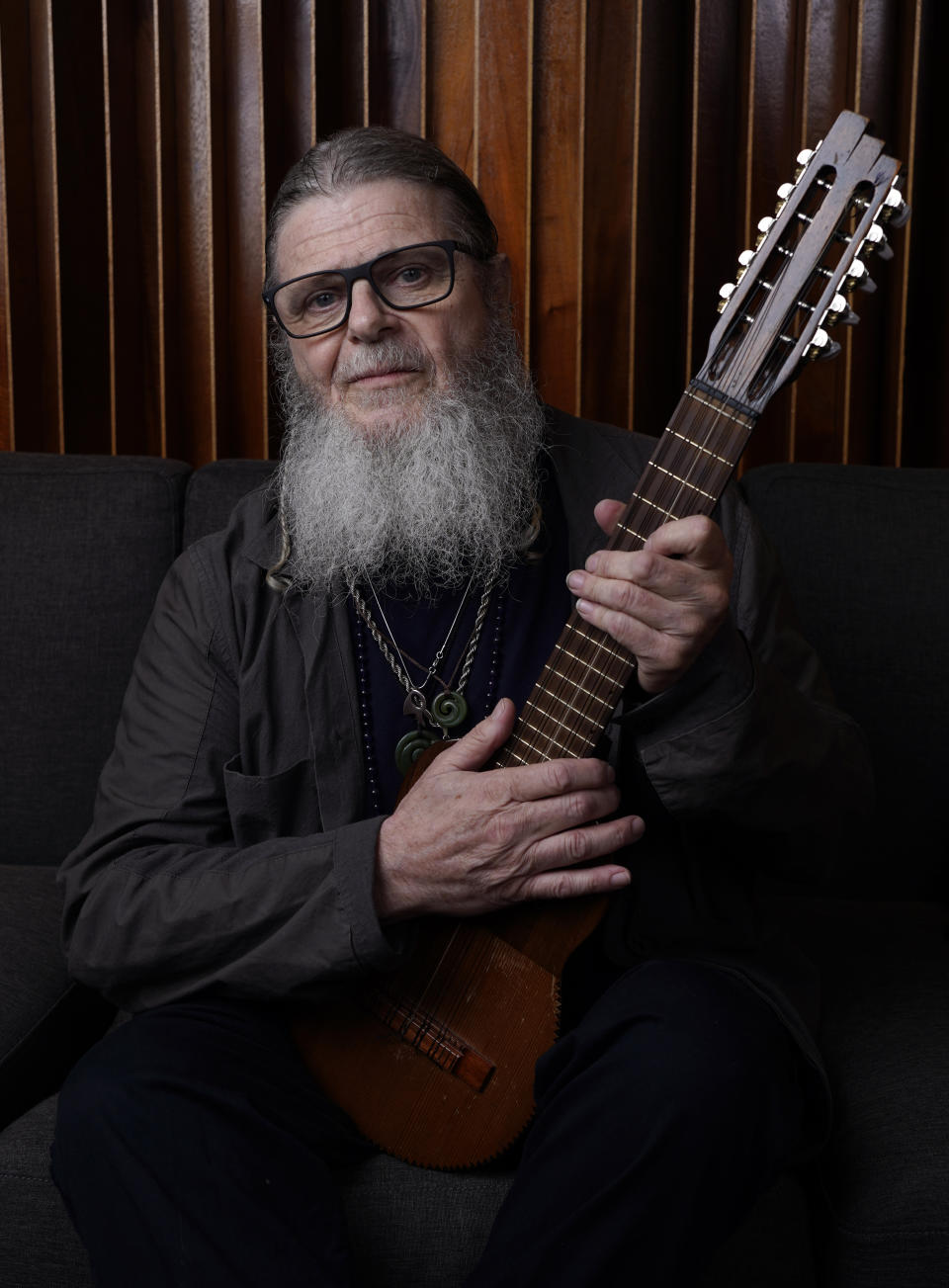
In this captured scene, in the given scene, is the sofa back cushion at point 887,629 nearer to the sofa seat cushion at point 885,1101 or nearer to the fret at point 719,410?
the sofa seat cushion at point 885,1101

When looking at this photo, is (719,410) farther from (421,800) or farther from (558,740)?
(421,800)

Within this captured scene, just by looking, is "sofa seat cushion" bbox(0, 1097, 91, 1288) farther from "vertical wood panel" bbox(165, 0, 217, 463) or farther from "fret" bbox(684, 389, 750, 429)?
"vertical wood panel" bbox(165, 0, 217, 463)

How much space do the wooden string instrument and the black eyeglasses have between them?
45 centimetres

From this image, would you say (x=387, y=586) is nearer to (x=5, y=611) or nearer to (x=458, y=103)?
(x=5, y=611)

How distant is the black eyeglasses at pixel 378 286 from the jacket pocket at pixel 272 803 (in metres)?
0.58

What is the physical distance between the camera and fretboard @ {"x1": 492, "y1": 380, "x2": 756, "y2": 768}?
126 cm

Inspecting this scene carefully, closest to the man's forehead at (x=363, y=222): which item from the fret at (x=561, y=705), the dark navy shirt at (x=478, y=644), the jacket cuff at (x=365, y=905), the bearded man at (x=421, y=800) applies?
the bearded man at (x=421, y=800)

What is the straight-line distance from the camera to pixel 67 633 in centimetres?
192

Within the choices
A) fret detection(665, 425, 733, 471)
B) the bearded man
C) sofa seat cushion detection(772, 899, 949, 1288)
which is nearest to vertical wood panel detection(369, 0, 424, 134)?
the bearded man

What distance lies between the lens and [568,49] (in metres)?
2.18

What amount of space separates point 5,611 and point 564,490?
940 millimetres

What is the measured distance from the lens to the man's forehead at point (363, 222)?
61.1 inches

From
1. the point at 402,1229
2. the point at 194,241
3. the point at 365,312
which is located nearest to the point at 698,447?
the point at 365,312

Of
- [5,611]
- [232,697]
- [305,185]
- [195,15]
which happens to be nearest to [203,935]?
[232,697]
